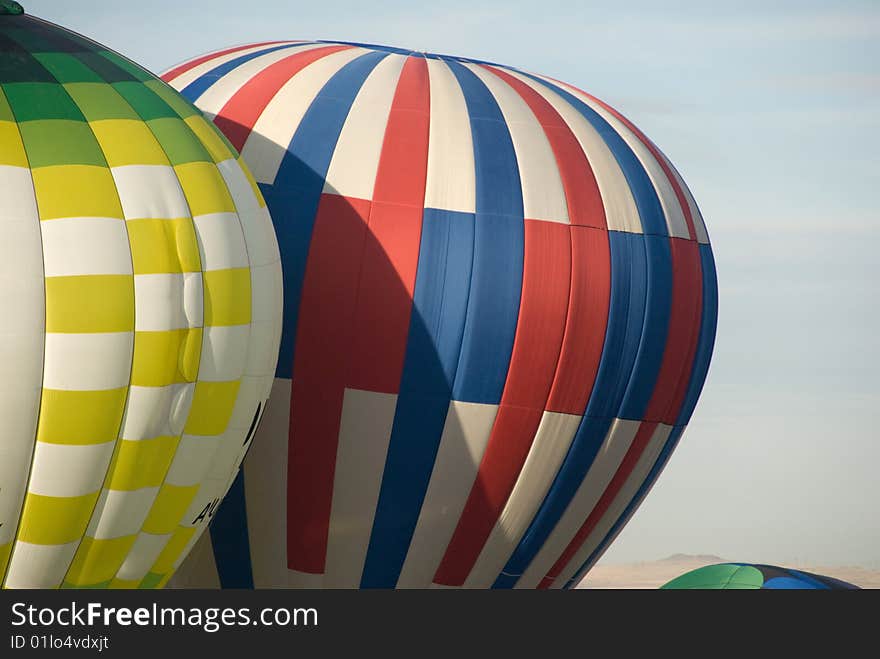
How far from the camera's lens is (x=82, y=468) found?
9297 millimetres

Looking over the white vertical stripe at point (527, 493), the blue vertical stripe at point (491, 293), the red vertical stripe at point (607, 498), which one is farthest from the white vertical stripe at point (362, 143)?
the red vertical stripe at point (607, 498)

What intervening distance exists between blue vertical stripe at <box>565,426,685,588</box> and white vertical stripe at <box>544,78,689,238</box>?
56.6 inches

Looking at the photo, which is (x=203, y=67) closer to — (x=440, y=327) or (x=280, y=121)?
(x=280, y=121)

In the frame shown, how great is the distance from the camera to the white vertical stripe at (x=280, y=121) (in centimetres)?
1188

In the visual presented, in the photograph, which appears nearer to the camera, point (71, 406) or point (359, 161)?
point (71, 406)

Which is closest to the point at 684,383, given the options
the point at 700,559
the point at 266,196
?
the point at 266,196

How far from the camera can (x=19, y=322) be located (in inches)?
355

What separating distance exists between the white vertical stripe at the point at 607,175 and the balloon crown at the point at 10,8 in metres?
4.04

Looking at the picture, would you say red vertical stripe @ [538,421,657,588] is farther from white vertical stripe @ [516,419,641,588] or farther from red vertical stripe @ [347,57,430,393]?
red vertical stripe @ [347,57,430,393]

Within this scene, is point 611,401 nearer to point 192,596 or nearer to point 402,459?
point 402,459

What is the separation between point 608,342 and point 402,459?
5.14 feet

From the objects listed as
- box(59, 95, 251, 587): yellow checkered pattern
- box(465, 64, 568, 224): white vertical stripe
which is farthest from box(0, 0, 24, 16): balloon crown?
box(465, 64, 568, 224): white vertical stripe

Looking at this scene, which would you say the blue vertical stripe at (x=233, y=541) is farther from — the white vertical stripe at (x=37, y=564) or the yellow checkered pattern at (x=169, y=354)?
the white vertical stripe at (x=37, y=564)

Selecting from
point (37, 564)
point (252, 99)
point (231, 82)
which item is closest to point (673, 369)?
point (252, 99)
